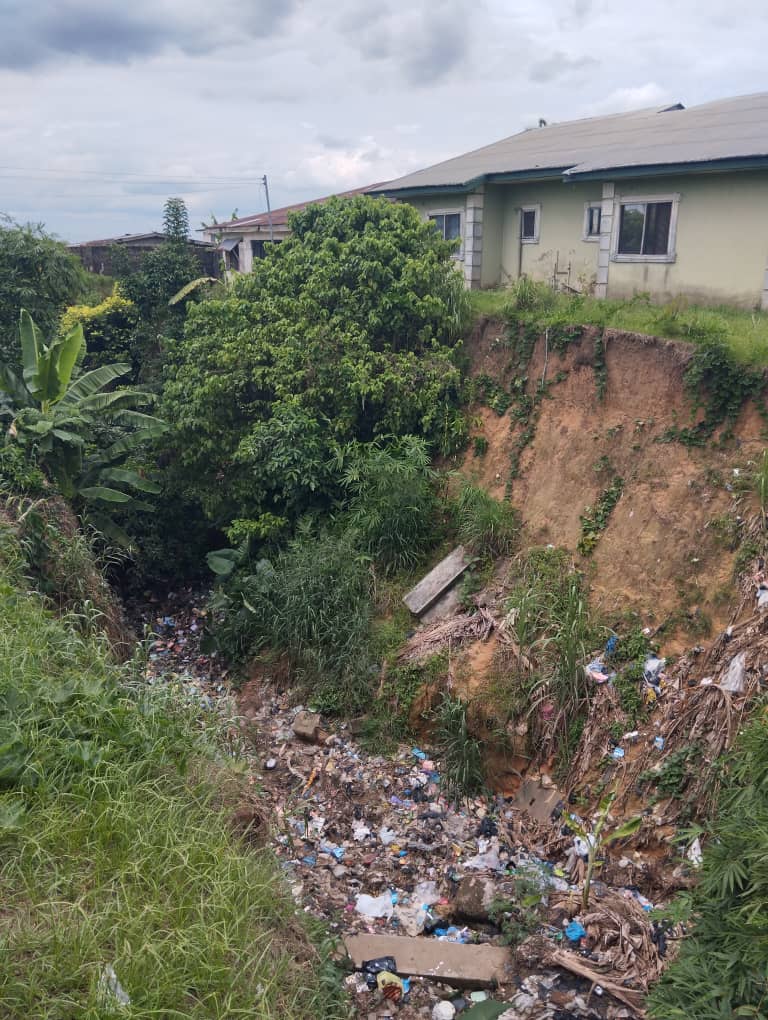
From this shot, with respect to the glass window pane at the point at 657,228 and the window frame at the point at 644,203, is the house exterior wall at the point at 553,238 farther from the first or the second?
the glass window pane at the point at 657,228

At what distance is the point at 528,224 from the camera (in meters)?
13.5

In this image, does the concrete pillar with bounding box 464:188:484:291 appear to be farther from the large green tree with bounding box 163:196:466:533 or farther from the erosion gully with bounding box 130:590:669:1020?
the erosion gully with bounding box 130:590:669:1020

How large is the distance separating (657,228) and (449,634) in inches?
283

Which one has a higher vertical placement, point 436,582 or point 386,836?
point 436,582

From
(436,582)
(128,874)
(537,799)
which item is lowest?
(537,799)

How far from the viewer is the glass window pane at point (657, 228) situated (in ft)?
35.1

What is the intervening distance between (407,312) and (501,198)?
5060mm

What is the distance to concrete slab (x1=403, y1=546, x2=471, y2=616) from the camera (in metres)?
7.94

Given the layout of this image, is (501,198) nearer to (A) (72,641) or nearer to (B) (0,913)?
(A) (72,641)

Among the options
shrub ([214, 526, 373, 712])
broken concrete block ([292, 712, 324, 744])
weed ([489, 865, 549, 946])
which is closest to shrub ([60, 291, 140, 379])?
shrub ([214, 526, 373, 712])

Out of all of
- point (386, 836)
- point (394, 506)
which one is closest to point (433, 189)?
point (394, 506)

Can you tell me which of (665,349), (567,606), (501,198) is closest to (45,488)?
(567,606)

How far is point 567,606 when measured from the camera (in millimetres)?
6867

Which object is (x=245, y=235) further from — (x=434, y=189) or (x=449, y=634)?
(x=449, y=634)
